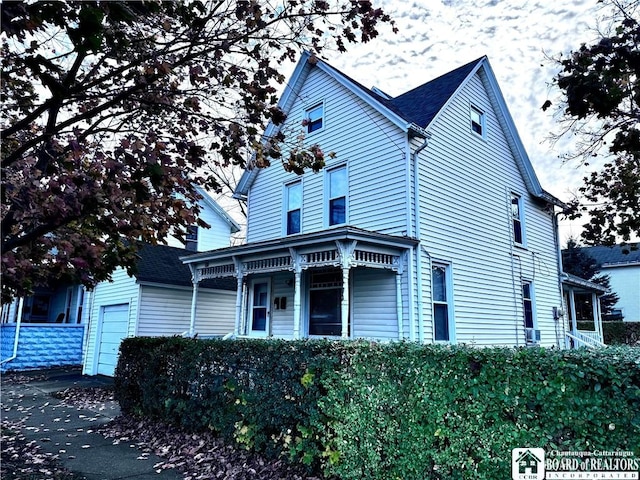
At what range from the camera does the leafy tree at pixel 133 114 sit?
3.95 metres

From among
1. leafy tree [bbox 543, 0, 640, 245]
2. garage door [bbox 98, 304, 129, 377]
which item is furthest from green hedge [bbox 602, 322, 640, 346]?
garage door [bbox 98, 304, 129, 377]

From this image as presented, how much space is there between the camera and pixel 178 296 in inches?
609

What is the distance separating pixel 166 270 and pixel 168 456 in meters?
10.4

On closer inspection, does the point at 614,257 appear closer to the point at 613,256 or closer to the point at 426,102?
the point at 613,256

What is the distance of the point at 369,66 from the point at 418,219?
3.62m

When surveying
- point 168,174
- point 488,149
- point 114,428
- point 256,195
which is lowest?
point 114,428

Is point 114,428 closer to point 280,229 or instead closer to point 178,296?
point 280,229

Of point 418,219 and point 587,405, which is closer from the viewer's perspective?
point 587,405

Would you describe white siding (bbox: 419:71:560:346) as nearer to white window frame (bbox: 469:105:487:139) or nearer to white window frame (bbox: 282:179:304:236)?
white window frame (bbox: 469:105:487:139)

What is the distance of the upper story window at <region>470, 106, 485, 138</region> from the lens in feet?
42.6

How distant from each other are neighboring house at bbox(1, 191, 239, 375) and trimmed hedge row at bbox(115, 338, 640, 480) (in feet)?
28.2

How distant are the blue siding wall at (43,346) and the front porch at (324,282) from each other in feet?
26.2

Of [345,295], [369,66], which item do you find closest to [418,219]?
[345,295]

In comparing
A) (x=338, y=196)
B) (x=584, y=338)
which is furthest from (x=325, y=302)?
(x=584, y=338)
